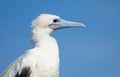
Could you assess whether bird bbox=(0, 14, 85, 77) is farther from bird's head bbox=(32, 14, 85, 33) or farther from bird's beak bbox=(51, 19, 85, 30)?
bird's beak bbox=(51, 19, 85, 30)

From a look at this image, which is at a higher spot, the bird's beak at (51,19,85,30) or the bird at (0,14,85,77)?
the bird's beak at (51,19,85,30)

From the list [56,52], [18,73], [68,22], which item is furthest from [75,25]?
[18,73]

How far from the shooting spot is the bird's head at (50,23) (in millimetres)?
17562

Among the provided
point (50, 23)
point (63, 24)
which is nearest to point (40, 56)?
point (50, 23)

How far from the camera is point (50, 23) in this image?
17.9 m

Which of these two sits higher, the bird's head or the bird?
the bird's head

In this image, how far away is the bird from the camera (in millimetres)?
16562

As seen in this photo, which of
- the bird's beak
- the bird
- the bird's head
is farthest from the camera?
the bird's beak

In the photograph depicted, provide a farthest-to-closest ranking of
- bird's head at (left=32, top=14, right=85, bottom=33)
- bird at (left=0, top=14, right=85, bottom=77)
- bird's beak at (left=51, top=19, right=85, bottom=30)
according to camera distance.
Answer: bird's beak at (left=51, top=19, right=85, bottom=30), bird's head at (left=32, top=14, right=85, bottom=33), bird at (left=0, top=14, right=85, bottom=77)

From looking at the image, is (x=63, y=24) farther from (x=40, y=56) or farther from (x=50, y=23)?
(x=40, y=56)

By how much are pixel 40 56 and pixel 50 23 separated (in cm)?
175

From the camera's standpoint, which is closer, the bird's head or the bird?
the bird

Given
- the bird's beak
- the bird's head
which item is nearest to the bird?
the bird's head

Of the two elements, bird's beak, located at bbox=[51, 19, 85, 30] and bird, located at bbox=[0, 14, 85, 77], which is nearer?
bird, located at bbox=[0, 14, 85, 77]
